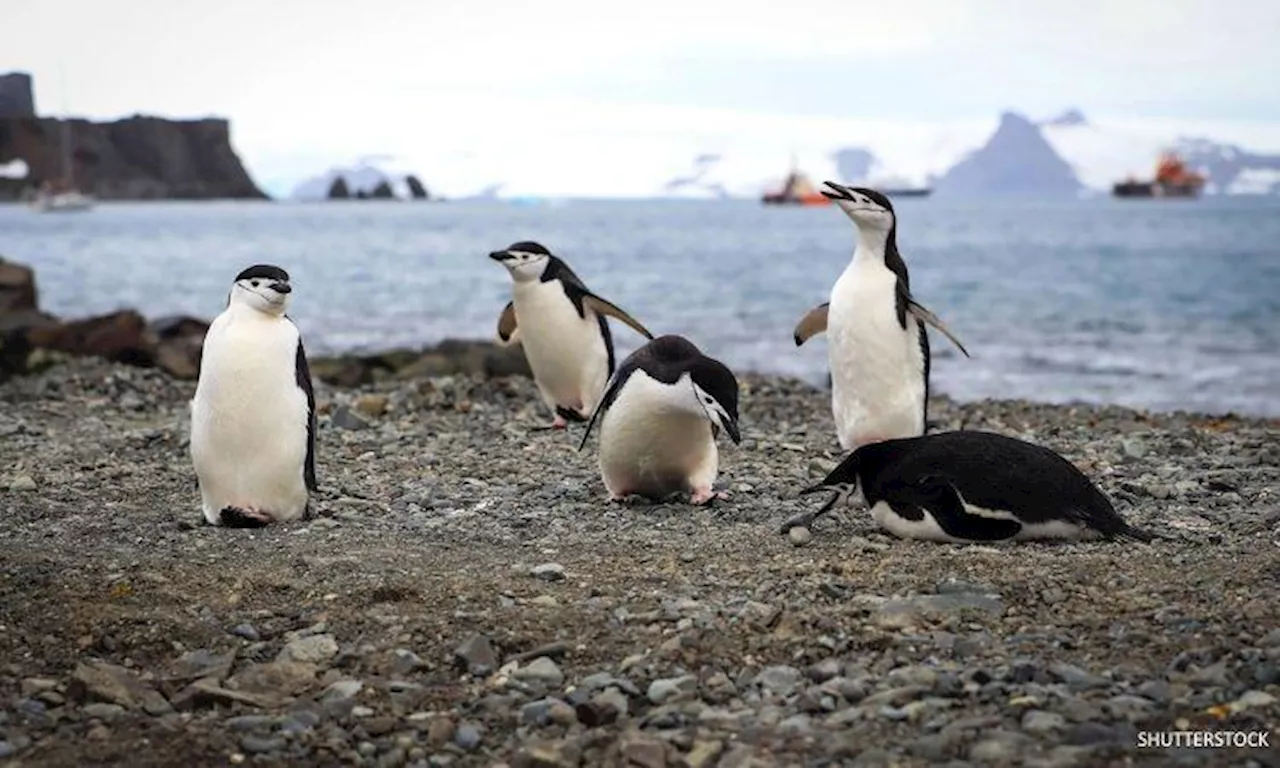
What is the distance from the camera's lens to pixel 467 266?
38562 mm

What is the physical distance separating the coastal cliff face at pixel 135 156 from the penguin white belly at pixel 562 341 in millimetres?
2365

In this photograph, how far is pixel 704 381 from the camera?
4.89 metres

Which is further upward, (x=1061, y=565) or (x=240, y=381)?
(x=240, y=381)

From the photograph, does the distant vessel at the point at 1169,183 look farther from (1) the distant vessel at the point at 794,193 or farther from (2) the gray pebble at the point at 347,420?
(2) the gray pebble at the point at 347,420

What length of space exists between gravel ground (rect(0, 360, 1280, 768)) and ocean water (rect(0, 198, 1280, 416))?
746 centimetres

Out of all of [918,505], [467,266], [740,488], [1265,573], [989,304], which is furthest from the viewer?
[467,266]

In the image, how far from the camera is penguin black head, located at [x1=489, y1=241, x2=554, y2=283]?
7547mm

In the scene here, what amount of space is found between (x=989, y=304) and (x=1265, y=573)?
20.4 m

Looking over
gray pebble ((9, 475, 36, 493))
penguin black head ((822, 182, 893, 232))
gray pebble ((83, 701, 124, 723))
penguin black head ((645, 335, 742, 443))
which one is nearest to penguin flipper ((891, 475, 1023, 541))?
penguin black head ((645, 335, 742, 443))

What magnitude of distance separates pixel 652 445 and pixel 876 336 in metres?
1.40

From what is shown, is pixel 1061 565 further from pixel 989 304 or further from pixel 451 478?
pixel 989 304

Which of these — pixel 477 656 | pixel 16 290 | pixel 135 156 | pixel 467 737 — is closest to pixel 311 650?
pixel 477 656

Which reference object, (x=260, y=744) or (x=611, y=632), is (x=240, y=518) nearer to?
(x=611, y=632)

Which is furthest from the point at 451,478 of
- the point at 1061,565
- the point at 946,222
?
the point at 946,222
